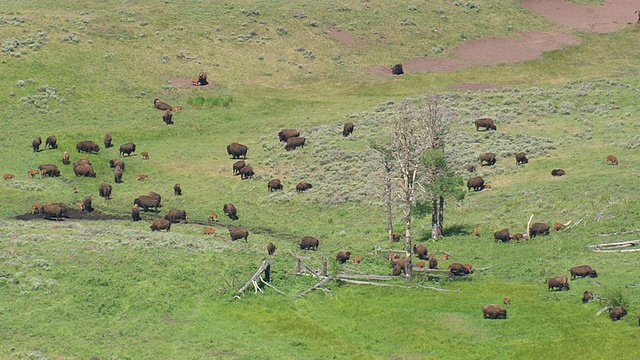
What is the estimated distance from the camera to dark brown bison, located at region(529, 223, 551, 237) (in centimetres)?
6181

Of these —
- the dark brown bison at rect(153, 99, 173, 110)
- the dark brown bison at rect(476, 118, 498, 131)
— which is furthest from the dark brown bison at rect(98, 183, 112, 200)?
the dark brown bison at rect(476, 118, 498, 131)

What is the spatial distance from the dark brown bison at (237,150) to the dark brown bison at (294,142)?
3.05 m

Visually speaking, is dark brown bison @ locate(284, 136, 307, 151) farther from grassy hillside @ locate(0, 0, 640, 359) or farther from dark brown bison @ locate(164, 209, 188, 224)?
dark brown bison @ locate(164, 209, 188, 224)

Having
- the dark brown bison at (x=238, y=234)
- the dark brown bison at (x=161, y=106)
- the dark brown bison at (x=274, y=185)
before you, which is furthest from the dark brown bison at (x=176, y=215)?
the dark brown bison at (x=161, y=106)

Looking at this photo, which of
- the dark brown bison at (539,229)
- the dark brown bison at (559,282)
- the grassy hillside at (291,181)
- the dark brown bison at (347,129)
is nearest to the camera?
the grassy hillside at (291,181)

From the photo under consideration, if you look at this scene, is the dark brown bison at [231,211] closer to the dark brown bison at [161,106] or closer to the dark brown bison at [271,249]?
the dark brown bison at [271,249]

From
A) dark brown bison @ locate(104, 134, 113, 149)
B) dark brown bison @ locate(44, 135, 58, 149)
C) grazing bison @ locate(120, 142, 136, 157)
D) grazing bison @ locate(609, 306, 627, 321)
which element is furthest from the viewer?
dark brown bison @ locate(104, 134, 113, 149)

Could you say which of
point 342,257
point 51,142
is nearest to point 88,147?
point 51,142

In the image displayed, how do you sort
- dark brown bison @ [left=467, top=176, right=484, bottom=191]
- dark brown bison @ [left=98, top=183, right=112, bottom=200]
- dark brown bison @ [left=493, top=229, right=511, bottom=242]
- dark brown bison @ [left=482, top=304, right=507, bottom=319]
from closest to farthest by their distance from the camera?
dark brown bison @ [left=482, top=304, right=507, bottom=319] < dark brown bison @ [left=493, top=229, right=511, bottom=242] < dark brown bison @ [left=467, top=176, right=484, bottom=191] < dark brown bison @ [left=98, top=183, right=112, bottom=200]

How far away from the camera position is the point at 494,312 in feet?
165

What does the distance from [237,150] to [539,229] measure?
26.3 meters

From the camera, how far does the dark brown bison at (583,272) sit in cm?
5366

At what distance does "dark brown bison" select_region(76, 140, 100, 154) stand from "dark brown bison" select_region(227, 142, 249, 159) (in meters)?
9.34

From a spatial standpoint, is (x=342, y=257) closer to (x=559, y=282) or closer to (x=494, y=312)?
(x=494, y=312)
